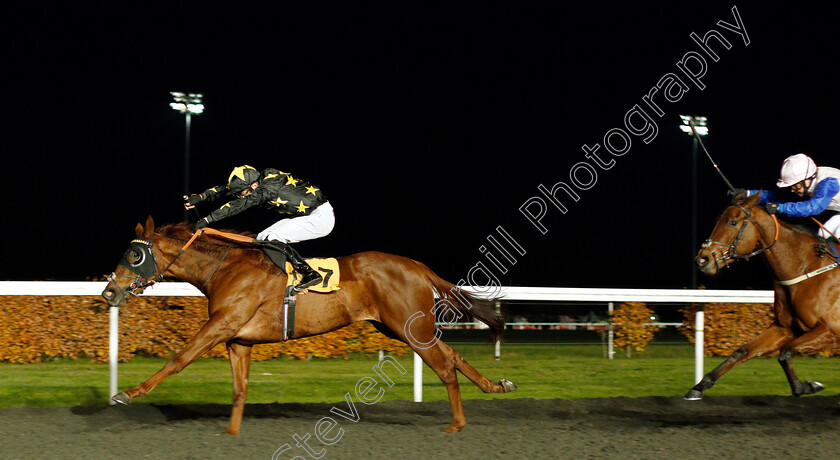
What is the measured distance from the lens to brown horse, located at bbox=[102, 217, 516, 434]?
495 centimetres

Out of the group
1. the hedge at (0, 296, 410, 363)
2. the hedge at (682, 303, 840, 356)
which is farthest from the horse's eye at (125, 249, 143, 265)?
the hedge at (682, 303, 840, 356)

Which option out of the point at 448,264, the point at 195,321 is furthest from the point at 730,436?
the point at 448,264

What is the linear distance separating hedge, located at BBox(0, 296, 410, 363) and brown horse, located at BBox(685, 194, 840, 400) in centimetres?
391

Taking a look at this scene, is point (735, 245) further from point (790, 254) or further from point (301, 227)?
point (301, 227)

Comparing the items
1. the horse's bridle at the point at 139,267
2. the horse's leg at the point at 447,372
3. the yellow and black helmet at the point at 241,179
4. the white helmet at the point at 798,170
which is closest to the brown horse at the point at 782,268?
the white helmet at the point at 798,170

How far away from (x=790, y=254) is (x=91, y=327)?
21.7 feet

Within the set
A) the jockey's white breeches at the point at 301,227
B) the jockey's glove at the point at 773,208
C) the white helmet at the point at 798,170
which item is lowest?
the jockey's white breeches at the point at 301,227

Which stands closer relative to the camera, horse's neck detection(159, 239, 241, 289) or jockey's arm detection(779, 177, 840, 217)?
horse's neck detection(159, 239, 241, 289)

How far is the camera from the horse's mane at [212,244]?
5.14m

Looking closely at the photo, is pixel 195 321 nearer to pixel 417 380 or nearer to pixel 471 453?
pixel 417 380

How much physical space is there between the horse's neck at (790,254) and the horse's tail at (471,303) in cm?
203

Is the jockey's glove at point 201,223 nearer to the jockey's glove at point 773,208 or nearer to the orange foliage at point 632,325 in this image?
the jockey's glove at point 773,208

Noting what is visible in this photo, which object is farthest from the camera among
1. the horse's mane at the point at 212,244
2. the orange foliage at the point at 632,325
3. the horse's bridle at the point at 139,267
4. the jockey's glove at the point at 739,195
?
the orange foliage at the point at 632,325

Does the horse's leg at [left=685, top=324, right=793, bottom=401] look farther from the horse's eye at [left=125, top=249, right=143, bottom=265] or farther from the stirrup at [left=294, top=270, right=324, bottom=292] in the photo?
the horse's eye at [left=125, top=249, right=143, bottom=265]
